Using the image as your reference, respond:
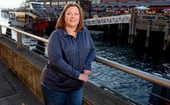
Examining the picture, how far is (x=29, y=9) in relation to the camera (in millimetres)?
37281

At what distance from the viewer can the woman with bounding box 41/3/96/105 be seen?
1840 mm

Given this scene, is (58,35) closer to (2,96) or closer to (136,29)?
(2,96)

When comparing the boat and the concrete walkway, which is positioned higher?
the boat

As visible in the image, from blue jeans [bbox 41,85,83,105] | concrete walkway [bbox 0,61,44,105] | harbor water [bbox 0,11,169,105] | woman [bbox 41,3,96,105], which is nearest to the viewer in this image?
woman [bbox 41,3,96,105]

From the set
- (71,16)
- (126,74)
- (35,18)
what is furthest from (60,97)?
(35,18)

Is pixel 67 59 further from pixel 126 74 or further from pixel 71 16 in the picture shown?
pixel 126 74

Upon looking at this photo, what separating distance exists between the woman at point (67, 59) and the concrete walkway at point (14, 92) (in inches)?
71.9

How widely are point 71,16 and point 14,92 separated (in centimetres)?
288

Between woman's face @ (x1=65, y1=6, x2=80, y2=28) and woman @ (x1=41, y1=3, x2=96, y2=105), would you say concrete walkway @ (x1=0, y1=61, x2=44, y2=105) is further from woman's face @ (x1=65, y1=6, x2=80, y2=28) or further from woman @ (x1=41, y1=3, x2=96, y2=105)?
woman's face @ (x1=65, y1=6, x2=80, y2=28)

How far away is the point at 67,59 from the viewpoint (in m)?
1.87

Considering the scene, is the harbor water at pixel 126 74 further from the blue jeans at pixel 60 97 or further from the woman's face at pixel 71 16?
the woman's face at pixel 71 16

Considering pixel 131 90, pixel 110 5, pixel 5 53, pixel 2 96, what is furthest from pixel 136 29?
pixel 110 5

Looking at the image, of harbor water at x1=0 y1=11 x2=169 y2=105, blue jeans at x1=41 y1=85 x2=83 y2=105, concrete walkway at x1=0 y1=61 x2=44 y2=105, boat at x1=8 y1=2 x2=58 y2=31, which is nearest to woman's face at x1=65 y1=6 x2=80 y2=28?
blue jeans at x1=41 y1=85 x2=83 y2=105

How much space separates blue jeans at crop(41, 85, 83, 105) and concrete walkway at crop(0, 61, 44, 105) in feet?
5.63
